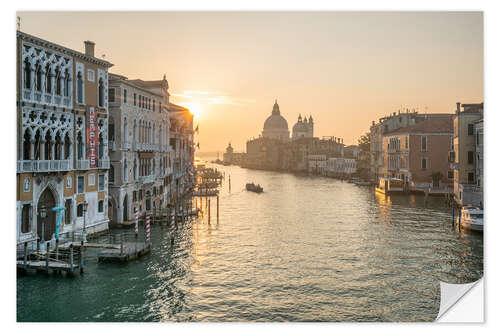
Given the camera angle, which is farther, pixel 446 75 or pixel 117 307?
pixel 446 75

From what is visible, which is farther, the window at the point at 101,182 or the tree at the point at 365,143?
the tree at the point at 365,143

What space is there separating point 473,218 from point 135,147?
42.1 feet

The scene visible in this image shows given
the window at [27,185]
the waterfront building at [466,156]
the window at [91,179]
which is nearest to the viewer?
the window at [27,185]

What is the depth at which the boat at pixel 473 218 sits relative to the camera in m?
15.8

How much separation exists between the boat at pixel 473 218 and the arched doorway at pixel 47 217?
13.5 m

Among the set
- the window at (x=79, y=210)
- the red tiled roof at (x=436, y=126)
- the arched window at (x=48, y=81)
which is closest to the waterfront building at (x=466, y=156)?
the red tiled roof at (x=436, y=126)

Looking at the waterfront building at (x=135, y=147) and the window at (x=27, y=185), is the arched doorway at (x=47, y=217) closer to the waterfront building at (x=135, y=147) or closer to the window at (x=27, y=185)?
the window at (x=27, y=185)

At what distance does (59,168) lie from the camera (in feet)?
41.2

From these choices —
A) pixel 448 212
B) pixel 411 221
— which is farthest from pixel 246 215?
pixel 448 212

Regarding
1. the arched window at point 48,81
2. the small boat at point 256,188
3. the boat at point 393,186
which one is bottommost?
the small boat at point 256,188

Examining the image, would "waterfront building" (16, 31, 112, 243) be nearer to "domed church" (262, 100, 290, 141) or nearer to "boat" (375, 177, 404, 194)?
"boat" (375, 177, 404, 194)

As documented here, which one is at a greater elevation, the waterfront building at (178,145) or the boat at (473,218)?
the waterfront building at (178,145)
